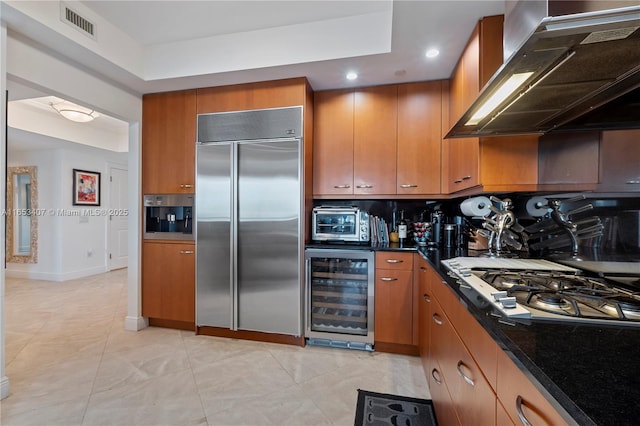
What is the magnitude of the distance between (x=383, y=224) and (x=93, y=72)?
9.33 ft

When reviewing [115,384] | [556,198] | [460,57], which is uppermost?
[460,57]

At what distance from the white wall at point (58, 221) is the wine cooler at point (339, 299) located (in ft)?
15.4

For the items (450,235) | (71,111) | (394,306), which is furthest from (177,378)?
(71,111)

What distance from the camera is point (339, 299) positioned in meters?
2.59

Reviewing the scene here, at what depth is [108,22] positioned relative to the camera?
2.28m

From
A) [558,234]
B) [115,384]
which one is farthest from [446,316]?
[115,384]

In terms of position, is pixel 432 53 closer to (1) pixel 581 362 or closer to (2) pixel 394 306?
(2) pixel 394 306

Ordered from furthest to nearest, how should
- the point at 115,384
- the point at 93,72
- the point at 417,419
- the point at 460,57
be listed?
the point at 93,72
the point at 460,57
the point at 115,384
the point at 417,419

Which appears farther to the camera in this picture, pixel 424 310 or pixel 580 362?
pixel 424 310

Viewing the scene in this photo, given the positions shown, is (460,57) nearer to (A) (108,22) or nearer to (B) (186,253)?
(A) (108,22)

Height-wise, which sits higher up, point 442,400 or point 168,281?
point 168,281

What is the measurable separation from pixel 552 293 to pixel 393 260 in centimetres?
144

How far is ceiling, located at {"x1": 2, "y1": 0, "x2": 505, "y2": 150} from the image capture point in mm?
1912

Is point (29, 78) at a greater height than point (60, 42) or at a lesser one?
lesser
